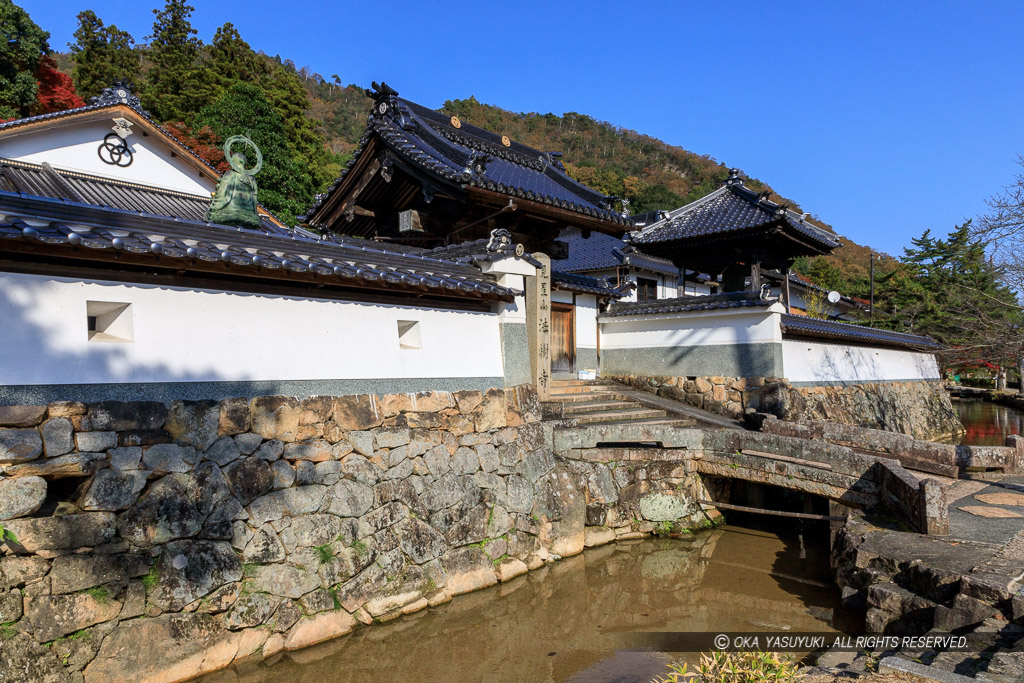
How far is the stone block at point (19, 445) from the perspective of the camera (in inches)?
181

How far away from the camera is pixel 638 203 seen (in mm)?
55438

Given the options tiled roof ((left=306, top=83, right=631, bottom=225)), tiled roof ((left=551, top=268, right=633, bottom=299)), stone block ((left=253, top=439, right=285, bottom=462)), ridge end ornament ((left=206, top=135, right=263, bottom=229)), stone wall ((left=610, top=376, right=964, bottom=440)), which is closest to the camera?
stone block ((left=253, top=439, right=285, bottom=462))

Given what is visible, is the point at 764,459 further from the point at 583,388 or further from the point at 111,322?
the point at 111,322

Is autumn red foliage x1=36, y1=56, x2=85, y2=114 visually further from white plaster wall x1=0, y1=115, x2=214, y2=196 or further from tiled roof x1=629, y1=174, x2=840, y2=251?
tiled roof x1=629, y1=174, x2=840, y2=251

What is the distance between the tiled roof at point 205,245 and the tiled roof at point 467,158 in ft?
9.20

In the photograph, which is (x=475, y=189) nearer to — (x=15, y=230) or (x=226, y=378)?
(x=226, y=378)

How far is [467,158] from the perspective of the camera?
11.3 m

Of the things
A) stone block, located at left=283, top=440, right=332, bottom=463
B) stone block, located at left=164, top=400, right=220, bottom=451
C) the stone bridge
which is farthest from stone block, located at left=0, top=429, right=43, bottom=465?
the stone bridge

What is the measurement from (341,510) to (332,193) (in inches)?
330

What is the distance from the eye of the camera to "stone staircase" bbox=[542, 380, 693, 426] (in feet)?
36.9

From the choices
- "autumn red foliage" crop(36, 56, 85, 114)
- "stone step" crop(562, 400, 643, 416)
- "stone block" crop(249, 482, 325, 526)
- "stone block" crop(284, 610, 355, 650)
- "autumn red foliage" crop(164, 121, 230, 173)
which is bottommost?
"stone block" crop(284, 610, 355, 650)

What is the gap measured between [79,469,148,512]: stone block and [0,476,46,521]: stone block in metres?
0.33

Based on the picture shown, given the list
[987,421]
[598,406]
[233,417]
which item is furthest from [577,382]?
[987,421]

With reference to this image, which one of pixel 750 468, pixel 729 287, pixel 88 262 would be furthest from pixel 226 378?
pixel 729 287
